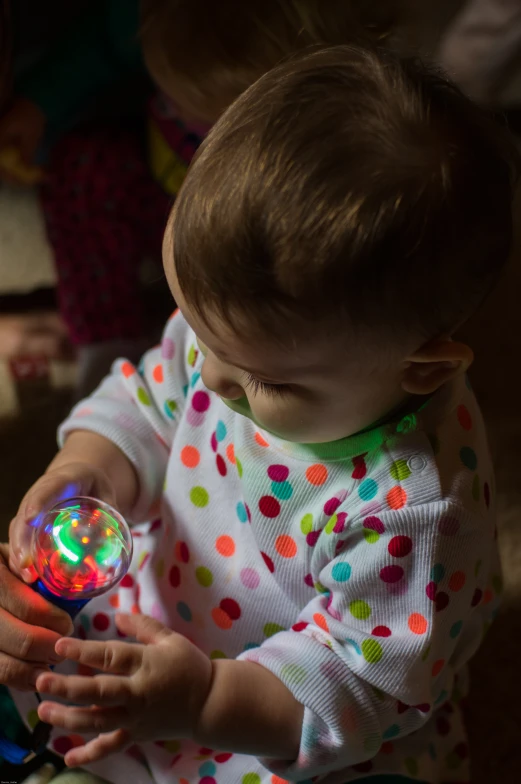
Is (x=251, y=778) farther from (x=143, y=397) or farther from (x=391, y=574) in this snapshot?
(x=143, y=397)

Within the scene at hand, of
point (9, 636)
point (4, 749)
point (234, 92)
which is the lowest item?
point (4, 749)

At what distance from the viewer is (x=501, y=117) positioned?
1.74ft

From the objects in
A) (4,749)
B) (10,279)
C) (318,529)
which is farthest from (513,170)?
(10,279)

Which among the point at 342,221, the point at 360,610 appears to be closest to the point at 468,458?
the point at 360,610

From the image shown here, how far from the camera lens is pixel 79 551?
0.57 m

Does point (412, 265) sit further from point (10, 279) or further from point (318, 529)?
point (10, 279)

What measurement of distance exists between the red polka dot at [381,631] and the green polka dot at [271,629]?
111 millimetres

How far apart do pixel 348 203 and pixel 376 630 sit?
276 millimetres

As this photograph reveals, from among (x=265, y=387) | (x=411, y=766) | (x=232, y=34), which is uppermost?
(x=232, y=34)

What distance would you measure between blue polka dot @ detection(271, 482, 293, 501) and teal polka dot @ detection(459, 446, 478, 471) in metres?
Answer: 0.12

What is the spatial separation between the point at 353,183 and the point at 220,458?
0.94ft

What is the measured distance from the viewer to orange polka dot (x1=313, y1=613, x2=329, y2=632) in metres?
0.54

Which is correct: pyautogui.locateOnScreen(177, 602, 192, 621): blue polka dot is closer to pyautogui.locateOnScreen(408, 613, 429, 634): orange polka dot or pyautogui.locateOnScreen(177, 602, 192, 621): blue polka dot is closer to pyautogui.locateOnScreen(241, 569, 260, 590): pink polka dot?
pyautogui.locateOnScreen(241, 569, 260, 590): pink polka dot

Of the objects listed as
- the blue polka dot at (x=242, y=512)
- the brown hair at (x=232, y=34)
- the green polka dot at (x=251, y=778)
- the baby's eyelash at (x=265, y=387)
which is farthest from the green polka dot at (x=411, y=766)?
the brown hair at (x=232, y=34)
